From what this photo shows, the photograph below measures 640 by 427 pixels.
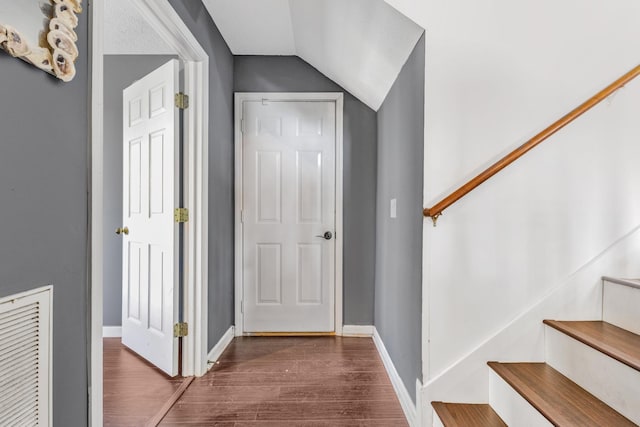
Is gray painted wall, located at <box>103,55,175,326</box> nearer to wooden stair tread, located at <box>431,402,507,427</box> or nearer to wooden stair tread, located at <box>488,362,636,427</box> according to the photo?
wooden stair tread, located at <box>431,402,507,427</box>

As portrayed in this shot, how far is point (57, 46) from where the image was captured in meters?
1.02

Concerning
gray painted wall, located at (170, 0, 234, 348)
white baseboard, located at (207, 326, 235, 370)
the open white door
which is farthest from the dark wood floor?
gray painted wall, located at (170, 0, 234, 348)

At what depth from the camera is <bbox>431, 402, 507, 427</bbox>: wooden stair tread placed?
4.77 ft

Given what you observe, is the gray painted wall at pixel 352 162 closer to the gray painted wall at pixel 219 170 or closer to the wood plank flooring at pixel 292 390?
the gray painted wall at pixel 219 170

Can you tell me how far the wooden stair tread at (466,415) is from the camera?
1.45 meters

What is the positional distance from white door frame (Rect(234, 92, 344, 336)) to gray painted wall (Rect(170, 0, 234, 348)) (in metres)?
0.05

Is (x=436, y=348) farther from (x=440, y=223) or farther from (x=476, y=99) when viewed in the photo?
(x=476, y=99)

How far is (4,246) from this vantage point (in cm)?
89

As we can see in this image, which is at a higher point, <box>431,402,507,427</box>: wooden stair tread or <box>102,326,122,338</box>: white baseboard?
<box>431,402,507,427</box>: wooden stair tread

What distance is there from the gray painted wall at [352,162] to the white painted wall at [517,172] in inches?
57.4

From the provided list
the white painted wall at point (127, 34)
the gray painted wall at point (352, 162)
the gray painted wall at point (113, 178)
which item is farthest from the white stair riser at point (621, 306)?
the gray painted wall at point (113, 178)

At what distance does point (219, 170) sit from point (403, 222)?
148cm

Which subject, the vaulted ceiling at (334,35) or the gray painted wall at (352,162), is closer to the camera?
the vaulted ceiling at (334,35)

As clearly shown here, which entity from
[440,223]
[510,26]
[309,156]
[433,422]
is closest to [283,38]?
[309,156]
